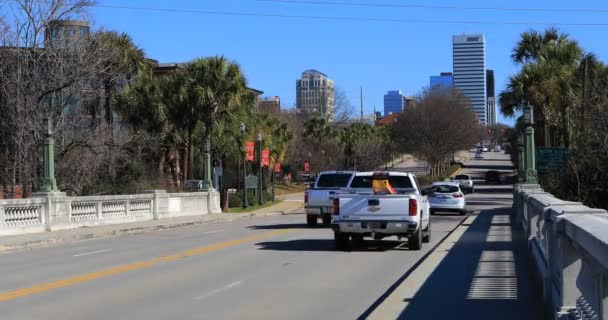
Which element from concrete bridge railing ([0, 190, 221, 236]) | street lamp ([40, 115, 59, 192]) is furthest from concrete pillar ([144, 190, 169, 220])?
street lamp ([40, 115, 59, 192])

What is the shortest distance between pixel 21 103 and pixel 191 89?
10965mm

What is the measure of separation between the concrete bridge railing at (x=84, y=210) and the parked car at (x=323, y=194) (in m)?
8.38

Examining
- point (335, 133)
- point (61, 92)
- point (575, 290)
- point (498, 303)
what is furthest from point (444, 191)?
point (335, 133)

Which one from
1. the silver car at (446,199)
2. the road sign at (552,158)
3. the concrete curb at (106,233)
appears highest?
the road sign at (552,158)

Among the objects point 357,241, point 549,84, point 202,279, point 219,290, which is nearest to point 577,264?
point 219,290

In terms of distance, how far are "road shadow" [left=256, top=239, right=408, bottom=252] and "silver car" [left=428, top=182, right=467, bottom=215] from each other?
15.5 meters

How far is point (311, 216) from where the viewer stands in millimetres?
28469

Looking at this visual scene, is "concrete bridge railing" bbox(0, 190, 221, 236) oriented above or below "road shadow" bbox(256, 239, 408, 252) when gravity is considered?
above

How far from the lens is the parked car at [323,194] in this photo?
2744 cm

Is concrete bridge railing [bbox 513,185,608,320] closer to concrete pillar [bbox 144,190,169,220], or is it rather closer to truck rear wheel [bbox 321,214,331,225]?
truck rear wheel [bbox 321,214,331,225]

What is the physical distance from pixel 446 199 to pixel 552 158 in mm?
5304

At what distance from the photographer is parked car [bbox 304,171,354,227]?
90.0 feet

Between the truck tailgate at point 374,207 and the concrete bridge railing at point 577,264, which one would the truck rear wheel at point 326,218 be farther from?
the concrete bridge railing at point 577,264

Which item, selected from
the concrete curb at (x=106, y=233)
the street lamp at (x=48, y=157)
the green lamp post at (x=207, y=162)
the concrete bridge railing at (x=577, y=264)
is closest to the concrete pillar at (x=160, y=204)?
the concrete curb at (x=106, y=233)
